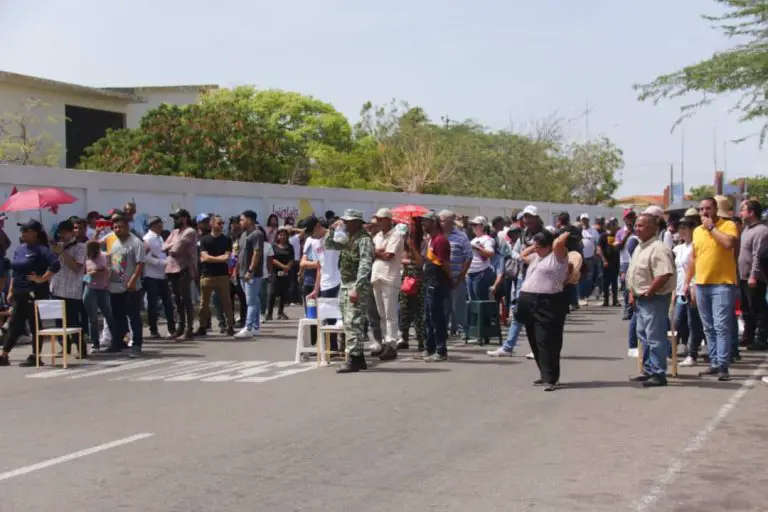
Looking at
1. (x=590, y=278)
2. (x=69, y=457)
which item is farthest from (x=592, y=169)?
(x=69, y=457)

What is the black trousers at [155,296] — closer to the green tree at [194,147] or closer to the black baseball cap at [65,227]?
the black baseball cap at [65,227]

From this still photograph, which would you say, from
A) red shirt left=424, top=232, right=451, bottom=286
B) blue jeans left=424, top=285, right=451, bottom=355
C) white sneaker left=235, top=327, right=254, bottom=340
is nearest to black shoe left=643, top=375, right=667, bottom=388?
blue jeans left=424, top=285, right=451, bottom=355

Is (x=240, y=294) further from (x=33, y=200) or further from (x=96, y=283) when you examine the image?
(x=96, y=283)

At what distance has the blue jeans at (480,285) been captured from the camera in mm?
16984

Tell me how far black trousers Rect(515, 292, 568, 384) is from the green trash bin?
13.8ft

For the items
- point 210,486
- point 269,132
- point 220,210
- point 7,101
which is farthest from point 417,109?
point 210,486

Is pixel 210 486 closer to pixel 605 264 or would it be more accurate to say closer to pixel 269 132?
pixel 605 264

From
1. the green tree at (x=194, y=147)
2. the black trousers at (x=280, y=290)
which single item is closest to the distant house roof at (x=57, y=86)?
the green tree at (x=194, y=147)

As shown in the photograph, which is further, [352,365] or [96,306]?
[96,306]

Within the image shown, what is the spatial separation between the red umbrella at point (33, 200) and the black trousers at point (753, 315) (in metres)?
11.5

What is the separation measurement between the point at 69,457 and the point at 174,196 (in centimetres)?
1789

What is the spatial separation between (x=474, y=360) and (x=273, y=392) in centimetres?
360

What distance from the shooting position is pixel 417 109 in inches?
2731

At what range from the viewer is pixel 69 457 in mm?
7809
